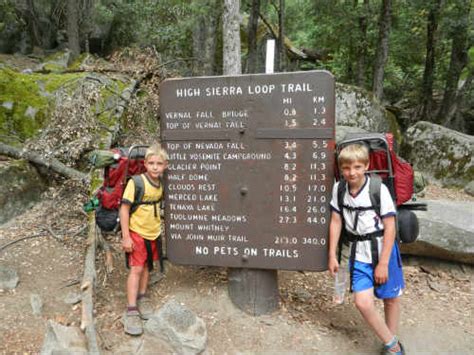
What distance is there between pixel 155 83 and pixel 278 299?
6.54 meters

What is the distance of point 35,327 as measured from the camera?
3.93m

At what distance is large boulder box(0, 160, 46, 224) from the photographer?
20.1 feet

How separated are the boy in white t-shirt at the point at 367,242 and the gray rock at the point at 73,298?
2843mm

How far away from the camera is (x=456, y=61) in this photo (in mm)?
13508

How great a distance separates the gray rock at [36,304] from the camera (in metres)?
4.15

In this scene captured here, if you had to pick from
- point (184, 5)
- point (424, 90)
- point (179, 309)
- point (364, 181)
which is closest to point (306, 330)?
point (179, 309)

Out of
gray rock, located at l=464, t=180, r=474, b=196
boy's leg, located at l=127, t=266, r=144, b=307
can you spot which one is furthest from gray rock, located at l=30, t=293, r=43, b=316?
gray rock, located at l=464, t=180, r=474, b=196

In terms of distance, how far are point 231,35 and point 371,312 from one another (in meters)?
7.56

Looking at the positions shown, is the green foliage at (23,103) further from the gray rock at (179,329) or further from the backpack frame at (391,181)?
the backpack frame at (391,181)

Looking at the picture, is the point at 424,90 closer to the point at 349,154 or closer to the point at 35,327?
the point at 349,154

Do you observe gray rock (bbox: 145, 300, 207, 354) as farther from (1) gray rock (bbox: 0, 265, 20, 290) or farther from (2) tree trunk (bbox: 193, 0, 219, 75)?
(2) tree trunk (bbox: 193, 0, 219, 75)

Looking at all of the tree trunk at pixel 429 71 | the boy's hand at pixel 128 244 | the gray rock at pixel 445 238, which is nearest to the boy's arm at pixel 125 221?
the boy's hand at pixel 128 244

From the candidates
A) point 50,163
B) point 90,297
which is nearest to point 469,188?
point 90,297

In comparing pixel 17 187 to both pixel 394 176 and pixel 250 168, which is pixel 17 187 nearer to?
pixel 250 168
